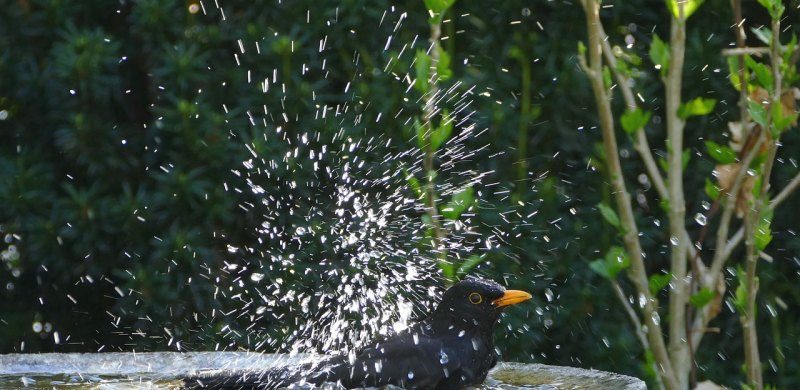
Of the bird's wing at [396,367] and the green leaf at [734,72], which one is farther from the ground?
the green leaf at [734,72]

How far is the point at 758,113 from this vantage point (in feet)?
10.3

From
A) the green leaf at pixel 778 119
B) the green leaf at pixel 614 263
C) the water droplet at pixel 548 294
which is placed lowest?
the water droplet at pixel 548 294

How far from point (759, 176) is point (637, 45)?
4.63 feet

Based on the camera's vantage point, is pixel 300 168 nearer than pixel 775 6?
No

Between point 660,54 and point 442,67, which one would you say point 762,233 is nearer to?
point 660,54

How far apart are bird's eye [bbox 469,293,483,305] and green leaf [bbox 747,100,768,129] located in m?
0.87

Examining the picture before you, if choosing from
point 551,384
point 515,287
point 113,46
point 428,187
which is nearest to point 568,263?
point 515,287

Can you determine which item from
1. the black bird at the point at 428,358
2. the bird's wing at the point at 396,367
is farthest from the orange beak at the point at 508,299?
the bird's wing at the point at 396,367

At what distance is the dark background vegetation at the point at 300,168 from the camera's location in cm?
439

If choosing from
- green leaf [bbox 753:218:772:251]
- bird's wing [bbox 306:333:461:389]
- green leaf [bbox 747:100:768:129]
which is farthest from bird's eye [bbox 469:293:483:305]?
green leaf [bbox 747:100:768:129]

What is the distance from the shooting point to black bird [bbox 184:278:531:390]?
306 centimetres

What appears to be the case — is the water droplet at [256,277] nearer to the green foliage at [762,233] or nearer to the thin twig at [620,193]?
the thin twig at [620,193]

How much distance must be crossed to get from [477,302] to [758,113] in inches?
35.4

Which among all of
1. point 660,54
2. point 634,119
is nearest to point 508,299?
point 634,119
